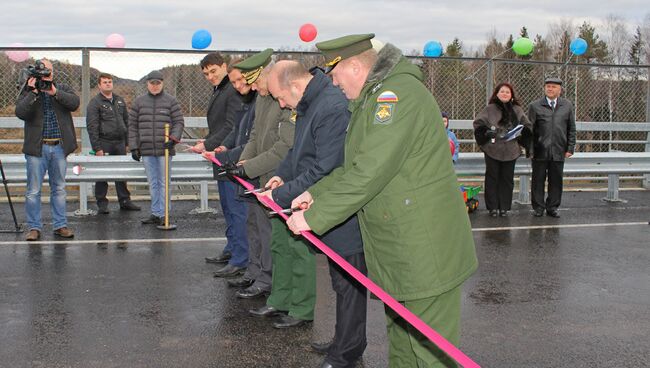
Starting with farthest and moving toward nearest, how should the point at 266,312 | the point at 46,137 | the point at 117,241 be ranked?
the point at 46,137, the point at 117,241, the point at 266,312

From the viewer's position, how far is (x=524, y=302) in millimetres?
6633

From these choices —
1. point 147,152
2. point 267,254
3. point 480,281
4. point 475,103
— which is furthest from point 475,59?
point 267,254

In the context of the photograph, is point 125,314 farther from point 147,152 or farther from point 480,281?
point 147,152

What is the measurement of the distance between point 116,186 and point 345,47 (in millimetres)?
8328

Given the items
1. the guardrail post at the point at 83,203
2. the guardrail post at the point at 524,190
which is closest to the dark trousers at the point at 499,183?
the guardrail post at the point at 524,190

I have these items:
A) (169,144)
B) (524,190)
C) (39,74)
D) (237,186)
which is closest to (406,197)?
(237,186)

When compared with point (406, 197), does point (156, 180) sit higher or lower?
lower

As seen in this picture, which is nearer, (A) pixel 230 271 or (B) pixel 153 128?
(A) pixel 230 271

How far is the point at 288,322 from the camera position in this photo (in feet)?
19.2

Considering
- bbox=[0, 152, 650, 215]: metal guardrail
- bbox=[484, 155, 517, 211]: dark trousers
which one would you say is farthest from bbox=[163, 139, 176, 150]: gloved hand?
bbox=[484, 155, 517, 211]: dark trousers

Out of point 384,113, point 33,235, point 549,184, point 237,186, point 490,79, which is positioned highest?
point 490,79

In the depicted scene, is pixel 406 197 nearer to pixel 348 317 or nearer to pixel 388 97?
pixel 388 97

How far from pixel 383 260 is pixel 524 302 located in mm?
3265

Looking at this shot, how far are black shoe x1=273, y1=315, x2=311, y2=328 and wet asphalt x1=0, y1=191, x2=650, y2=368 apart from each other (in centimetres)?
7
